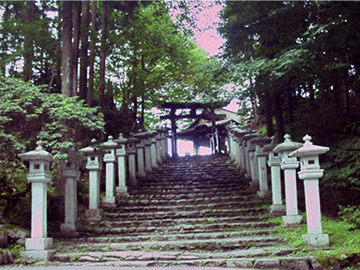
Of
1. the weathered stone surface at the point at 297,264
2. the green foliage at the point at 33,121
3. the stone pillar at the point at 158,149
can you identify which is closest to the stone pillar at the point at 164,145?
the stone pillar at the point at 158,149

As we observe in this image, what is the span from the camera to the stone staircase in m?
7.16

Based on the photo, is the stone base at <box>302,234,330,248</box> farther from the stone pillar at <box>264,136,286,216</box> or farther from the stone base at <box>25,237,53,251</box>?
the stone base at <box>25,237,53,251</box>

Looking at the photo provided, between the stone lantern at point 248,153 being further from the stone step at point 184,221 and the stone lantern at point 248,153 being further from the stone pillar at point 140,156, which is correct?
the stone pillar at point 140,156

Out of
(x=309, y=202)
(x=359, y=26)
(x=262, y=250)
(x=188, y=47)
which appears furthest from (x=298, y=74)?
(x=188, y=47)

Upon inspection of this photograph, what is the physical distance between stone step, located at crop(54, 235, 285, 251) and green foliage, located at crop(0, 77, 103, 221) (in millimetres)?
1992

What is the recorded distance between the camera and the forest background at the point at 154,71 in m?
8.64

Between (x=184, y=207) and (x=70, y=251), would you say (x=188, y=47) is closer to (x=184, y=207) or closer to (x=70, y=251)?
(x=184, y=207)

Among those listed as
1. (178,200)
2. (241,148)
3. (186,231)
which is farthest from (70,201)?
(241,148)

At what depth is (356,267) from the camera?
6512 mm

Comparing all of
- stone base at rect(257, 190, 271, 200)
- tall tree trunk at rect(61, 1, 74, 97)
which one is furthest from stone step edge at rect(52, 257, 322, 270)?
tall tree trunk at rect(61, 1, 74, 97)

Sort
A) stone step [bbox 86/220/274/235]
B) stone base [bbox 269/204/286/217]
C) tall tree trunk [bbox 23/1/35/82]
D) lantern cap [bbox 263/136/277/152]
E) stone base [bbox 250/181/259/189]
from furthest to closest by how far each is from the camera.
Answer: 1. tall tree trunk [bbox 23/1/35/82]
2. stone base [bbox 250/181/259/189]
3. lantern cap [bbox 263/136/277/152]
4. stone base [bbox 269/204/286/217]
5. stone step [bbox 86/220/274/235]

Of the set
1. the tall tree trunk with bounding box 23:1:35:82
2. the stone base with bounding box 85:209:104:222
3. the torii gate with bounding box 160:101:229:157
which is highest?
the tall tree trunk with bounding box 23:1:35:82

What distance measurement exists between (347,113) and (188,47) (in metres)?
11.0

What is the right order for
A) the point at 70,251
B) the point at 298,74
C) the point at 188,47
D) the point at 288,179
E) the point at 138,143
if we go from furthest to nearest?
1. the point at 188,47
2. the point at 138,143
3. the point at 298,74
4. the point at 288,179
5. the point at 70,251
